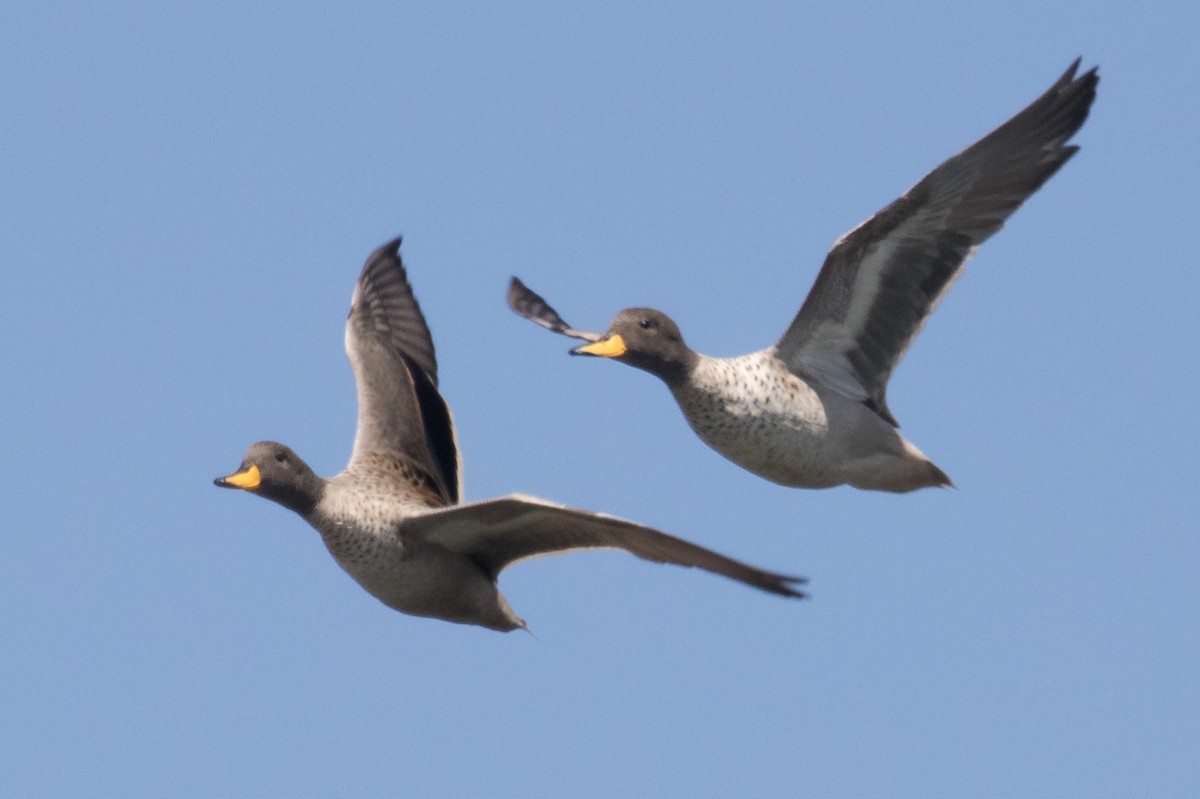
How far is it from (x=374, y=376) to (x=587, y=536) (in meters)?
3.37

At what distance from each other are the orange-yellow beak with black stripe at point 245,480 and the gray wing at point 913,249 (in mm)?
3312

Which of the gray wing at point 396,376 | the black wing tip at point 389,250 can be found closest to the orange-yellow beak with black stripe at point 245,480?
the gray wing at point 396,376

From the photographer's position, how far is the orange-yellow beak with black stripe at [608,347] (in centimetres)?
1380

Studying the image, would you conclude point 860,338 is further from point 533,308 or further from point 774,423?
point 533,308

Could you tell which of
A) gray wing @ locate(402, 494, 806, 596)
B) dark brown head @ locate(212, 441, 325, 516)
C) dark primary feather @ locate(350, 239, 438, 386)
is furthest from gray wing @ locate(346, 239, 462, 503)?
gray wing @ locate(402, 494, 806, 596)

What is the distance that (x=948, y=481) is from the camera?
14.2 metres

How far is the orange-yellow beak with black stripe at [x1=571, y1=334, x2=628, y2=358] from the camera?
13805mm

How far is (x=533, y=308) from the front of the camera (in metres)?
16.8

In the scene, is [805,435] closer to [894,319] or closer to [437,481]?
[894,319]

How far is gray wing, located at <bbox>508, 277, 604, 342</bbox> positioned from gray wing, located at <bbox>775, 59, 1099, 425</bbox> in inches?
102

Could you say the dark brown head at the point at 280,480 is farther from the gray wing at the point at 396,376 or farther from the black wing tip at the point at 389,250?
the black wing tip at the point at 389,250

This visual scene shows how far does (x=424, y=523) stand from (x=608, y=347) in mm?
1828

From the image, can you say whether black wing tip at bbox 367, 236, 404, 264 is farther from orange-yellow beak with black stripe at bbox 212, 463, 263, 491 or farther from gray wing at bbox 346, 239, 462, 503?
orange-yellow beak with black stripe at bbox 212, 463, 263, 491

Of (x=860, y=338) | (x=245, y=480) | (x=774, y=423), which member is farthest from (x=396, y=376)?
(x=860, y=338)
